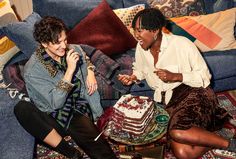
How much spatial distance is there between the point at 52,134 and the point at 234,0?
8.45 feet

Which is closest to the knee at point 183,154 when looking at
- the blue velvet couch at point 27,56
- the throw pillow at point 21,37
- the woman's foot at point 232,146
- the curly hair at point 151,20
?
the woman's foot at point 232,146

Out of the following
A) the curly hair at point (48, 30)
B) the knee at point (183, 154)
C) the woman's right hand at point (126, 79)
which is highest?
the curly hair at point (48, 30)

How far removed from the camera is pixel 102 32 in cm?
357

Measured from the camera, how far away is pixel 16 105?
278cm

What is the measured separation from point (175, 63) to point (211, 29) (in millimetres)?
1063

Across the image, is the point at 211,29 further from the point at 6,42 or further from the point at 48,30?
the point at 6,42

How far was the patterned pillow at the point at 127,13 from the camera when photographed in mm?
3779

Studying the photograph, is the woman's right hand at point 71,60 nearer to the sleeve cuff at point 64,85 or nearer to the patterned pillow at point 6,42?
the sleeve cuff at point 64,85

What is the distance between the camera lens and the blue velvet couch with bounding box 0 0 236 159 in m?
2.47

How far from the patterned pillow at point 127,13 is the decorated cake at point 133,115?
130 cm

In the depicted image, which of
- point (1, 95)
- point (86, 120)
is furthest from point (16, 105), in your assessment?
point (86, 120)

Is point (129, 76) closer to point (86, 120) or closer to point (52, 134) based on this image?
point (86, 120)

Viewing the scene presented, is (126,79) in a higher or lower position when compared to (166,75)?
lower

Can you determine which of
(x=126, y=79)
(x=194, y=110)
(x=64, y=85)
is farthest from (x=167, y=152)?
(x=64, y=85)
